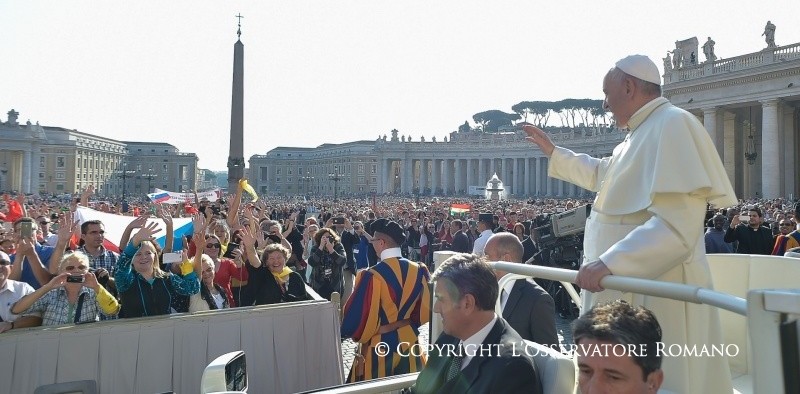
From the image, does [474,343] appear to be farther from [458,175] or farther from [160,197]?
[458,175]

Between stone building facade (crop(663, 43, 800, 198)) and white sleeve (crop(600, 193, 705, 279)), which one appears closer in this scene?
white sleeve (crop(600, 193, 705, 279))

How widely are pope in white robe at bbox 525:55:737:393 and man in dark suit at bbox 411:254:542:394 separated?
1.33 ft

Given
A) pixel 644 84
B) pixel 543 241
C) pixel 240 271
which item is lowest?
pixel 240 271

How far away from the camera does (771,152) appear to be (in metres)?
26.6

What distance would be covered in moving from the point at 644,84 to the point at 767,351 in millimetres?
1639

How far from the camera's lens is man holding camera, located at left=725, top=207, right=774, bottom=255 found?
10062 mm

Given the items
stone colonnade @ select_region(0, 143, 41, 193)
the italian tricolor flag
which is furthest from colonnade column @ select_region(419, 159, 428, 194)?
the italian tricolor flag

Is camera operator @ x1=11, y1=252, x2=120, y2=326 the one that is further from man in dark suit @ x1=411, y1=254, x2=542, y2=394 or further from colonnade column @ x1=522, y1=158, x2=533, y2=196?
colonnade column @ x1=522, y1=158, x2=533, y2=196

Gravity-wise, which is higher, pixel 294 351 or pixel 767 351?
pixel 767 351

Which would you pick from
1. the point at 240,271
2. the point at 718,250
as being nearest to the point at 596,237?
the point at 240,271

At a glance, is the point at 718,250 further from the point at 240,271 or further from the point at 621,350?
the point at 621,350

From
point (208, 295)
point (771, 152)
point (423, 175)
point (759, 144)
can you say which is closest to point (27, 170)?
point (423, 175)

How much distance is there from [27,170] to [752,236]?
311ft

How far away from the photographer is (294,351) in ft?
16.7
